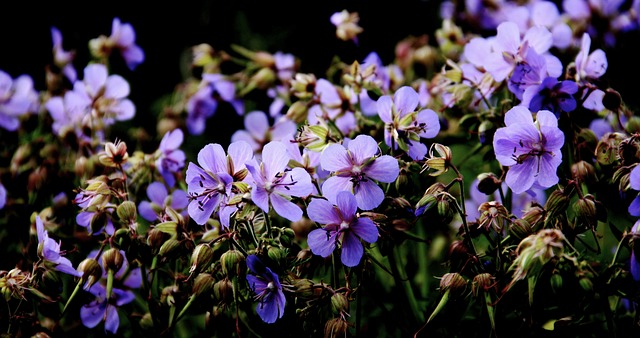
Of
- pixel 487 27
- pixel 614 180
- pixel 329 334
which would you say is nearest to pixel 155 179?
pixel 329 334

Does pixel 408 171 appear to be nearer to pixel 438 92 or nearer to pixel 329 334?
pixel 329 334

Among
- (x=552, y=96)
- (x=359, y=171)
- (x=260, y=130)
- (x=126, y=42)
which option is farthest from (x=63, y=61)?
(x=552, y=96)

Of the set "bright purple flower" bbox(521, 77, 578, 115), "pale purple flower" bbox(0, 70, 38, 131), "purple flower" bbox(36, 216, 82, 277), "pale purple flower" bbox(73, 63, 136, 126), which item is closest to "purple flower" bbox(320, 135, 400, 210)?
"bright purple flower" bbox(521, 77, 578, 115)

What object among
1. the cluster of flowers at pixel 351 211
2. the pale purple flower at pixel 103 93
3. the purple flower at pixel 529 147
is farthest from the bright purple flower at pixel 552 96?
the pale purple flower at pixel 103 93

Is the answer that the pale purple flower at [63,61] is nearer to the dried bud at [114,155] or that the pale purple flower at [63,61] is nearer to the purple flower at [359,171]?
the dried bud at [114,155]

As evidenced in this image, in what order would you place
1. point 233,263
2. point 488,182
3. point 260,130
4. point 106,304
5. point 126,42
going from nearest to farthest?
point 233,263 → point 488,182 → point 106,304 → point 260,130 → point 126,42

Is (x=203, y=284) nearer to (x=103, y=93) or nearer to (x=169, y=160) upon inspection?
(x=169, y=160)
